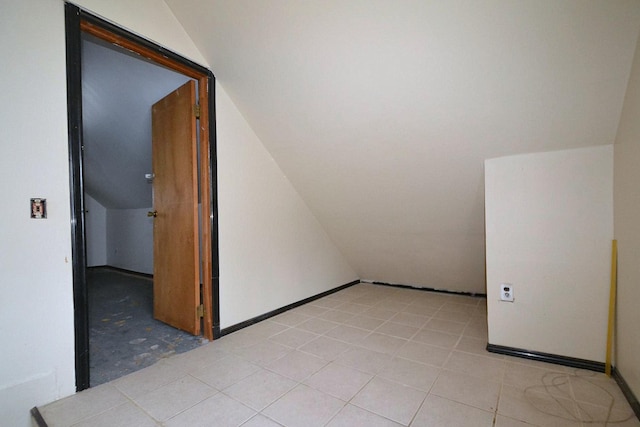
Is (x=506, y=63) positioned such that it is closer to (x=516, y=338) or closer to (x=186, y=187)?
(x=516, y=338)

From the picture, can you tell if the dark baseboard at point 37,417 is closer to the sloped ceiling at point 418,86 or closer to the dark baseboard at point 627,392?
the sloped ceiling at point 418,86

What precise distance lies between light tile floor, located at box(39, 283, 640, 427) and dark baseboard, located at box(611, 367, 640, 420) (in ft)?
0.10

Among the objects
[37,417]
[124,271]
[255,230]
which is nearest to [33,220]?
[37,417]

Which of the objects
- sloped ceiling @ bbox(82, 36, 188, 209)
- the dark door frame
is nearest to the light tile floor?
the dark door frame

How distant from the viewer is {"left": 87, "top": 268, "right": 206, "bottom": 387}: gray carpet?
6.14 feet

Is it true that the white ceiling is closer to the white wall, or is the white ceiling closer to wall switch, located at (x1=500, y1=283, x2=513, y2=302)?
wall switch, located at (x1=500, y1=283, x2=513, y2=302)

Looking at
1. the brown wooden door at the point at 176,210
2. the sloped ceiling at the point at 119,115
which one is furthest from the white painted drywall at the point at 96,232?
the brown wooden door at the point at 176,210

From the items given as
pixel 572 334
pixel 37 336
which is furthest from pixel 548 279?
pixel 37 336

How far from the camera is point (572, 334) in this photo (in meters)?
1.79

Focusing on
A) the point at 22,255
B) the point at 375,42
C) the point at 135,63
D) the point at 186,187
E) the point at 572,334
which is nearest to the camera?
the point at 22,255

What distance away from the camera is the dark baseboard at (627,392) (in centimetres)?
132

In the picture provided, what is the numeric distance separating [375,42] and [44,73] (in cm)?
180

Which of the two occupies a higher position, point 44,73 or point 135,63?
point 135,63

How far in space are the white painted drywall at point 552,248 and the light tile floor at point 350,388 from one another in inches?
8.2
